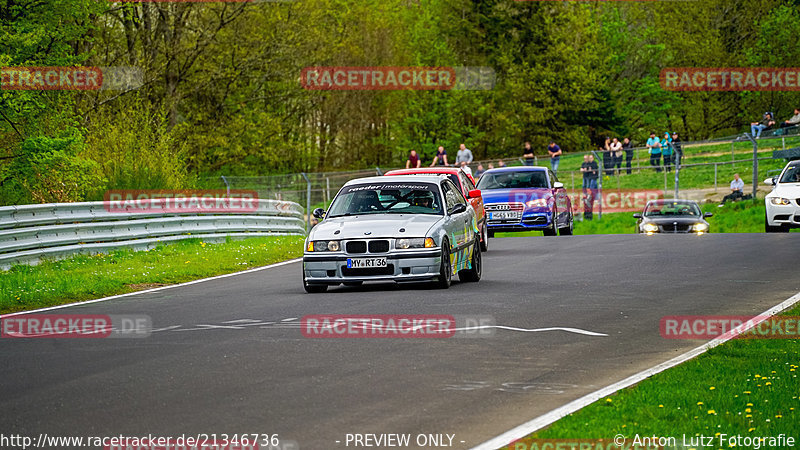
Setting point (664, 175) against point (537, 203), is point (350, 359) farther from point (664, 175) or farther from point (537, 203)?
point (664, 175)

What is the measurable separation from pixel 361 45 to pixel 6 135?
2004 inches

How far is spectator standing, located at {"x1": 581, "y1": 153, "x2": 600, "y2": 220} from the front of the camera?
40425 millimetres

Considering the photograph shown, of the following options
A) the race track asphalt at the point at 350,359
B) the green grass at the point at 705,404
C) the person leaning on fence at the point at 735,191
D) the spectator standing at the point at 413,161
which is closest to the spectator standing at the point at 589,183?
the person leaning on fence at the point at 735,191

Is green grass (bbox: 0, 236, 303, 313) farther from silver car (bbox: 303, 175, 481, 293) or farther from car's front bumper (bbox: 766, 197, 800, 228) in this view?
car's front bumper (bbox: 766, 197, 800, 228)

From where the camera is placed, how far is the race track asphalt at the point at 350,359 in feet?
24.8

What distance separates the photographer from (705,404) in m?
7.91

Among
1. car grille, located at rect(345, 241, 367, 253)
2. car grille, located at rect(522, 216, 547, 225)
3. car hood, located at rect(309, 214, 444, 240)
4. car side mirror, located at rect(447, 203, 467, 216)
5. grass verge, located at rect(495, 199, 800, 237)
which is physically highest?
car side mirror, located at rect(447, 203, 467, 216)

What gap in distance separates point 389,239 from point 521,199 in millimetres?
12343

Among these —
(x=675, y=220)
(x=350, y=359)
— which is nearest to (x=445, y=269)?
(x=350, y=359)

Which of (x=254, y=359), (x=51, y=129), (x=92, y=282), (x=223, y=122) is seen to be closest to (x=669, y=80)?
(x=223, y=122)

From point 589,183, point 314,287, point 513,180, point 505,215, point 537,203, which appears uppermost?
point 513,180

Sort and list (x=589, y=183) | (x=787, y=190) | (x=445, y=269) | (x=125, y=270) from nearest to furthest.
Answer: (x=445, y=269)
(x=125, y=270)
(x=787, y=190)
(x=589, y=183)

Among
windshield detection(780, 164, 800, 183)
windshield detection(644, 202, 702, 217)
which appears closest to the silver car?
windshield detection(780, 164, 800, 183)

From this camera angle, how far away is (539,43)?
81.9 meters
